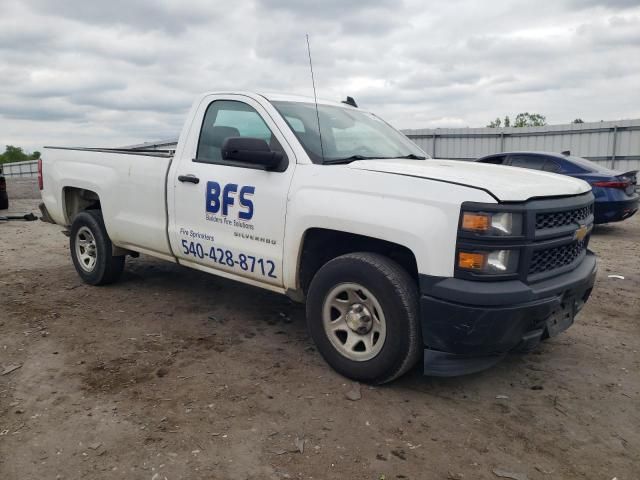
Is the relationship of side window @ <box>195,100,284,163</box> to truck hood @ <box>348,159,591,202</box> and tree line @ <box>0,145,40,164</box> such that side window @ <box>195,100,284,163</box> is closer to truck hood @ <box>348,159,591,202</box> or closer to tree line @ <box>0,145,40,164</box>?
truck hood @ <box>348,159,591,202</box>

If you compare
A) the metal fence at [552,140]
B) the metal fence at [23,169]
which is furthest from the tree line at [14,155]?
the metal fence at [552,140]

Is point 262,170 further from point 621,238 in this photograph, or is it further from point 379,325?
point 621,238

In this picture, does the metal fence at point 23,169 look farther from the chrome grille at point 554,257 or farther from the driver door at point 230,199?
the chrome grille at point 554,257

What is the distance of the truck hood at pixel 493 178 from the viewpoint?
309 cm

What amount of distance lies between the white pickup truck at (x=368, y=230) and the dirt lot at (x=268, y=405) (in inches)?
13.2

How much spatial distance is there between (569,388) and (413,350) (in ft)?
3.82

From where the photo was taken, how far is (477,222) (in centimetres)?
298

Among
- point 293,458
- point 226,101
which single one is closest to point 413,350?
point 293,458

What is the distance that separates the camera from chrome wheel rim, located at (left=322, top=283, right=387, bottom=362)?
342cm

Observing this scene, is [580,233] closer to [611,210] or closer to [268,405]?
[268,405]

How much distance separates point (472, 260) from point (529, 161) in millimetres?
7833

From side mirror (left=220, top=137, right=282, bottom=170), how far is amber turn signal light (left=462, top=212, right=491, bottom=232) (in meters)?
1.44

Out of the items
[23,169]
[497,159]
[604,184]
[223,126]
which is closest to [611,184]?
[604,184]

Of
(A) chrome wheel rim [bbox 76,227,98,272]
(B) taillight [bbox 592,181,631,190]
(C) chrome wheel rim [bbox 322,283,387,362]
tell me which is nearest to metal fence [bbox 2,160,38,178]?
(A) chrome wheel rim [bbox 76,227,98,272]
